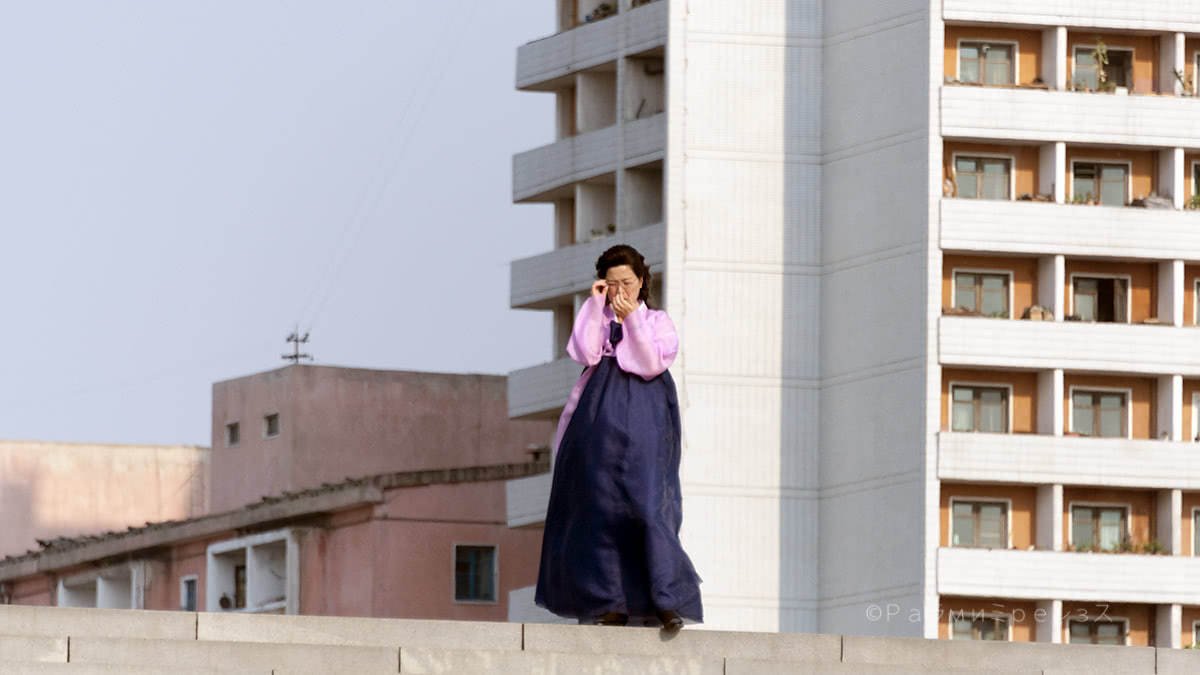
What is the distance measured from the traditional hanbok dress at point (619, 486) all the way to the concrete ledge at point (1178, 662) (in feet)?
9.87

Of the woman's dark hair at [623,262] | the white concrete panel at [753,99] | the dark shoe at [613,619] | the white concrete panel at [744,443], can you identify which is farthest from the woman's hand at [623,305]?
the white concrete panel at [753,99]

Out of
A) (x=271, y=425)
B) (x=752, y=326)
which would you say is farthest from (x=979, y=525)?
(x=271, y=425)

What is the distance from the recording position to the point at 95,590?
76125 millimetres

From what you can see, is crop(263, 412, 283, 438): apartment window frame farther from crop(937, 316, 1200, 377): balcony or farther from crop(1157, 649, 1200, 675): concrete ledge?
crop(1157, 649, 1200, 675): concrete ledge

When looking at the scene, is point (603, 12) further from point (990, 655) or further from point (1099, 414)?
point (990, 655)

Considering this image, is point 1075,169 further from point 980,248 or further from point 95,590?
point 95,590

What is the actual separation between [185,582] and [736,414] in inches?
640

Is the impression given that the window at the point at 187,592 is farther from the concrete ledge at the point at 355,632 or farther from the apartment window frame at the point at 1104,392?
the concrete ledge at the point at 355,632

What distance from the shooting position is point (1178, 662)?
2078cm

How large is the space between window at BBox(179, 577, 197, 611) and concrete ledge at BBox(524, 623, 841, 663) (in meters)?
53.3

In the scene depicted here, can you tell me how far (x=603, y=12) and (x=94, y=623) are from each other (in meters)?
47.8

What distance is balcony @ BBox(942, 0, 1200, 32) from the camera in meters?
60.2

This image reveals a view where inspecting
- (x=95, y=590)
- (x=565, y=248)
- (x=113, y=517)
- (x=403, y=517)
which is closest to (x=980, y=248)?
(x=565, y=248)

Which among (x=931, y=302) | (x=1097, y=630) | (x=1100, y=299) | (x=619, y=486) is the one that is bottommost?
(x=1097, y=630)
